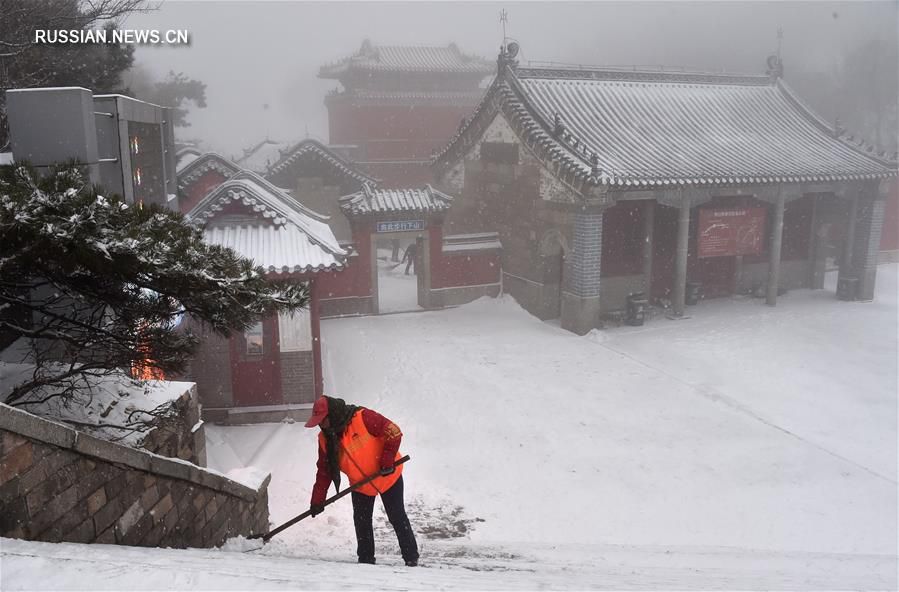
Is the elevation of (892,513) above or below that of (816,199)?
below

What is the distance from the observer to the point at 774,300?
54.5 ft

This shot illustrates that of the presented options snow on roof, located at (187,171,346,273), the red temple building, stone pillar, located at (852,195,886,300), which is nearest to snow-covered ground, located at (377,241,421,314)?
the red temple building

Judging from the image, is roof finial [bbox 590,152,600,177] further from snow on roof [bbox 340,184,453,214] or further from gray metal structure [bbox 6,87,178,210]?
gray metal structure [bbox 6,87,178,210]

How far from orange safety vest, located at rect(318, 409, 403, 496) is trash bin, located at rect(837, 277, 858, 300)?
630 inches

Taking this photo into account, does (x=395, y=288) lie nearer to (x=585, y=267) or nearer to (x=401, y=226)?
(x=401, y=226)

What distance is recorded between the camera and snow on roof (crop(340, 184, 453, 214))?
15.5 metres

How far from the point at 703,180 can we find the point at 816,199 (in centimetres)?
545

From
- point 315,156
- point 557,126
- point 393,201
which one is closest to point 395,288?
point 393,201

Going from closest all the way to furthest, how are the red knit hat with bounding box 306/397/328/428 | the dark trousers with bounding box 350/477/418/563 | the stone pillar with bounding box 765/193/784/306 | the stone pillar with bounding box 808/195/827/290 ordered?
the red knit hat with bounding box 306/397/328/428
the dark trousers with bounding box 350/477/418/563
the stone pillar with bounding box 765/193/784/306
the stone pillar with bounding box 808/195/827/290

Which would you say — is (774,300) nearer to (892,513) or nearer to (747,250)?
(747,250)

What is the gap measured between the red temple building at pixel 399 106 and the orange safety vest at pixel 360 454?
2232 cm

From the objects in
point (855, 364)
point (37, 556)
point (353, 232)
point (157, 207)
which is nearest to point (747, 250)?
point (855, 364)

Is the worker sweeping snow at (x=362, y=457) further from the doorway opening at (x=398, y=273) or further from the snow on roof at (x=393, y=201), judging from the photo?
the doorway opening at (x=398, y=273)

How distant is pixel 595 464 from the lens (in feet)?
28.8
